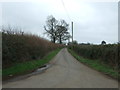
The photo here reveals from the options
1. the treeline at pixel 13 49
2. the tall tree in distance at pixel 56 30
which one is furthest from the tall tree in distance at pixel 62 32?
the treeline at pixel 13 49

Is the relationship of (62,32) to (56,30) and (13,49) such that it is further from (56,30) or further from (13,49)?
(13,49)

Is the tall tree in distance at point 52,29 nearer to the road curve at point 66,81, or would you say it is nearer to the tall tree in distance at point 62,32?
the tall tree in distance at point 62,32

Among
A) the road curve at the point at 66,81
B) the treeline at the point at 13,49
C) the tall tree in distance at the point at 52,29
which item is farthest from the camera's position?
the tall tree in distance at the point at 52,29

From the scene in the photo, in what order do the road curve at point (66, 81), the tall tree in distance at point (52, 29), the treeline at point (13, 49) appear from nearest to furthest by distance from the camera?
the road curve at point (66, 81) < the treeline at point (13, 49) < the tall tree in distance at point (52, 29)

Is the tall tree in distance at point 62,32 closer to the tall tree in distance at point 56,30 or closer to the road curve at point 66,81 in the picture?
the tall tree in distance at point 56,30

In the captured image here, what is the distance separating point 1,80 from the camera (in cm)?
886

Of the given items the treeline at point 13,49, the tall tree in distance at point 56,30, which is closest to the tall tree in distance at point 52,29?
the tall tree in distance at point 56,30

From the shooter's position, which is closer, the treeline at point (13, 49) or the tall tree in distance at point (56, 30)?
the treeline at point (13, 49)

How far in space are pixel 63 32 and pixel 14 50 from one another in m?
63.0

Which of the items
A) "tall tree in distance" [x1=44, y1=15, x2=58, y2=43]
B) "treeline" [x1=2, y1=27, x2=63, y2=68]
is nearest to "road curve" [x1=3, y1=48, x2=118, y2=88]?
"treeline" [x1=2, y1=27, x2=63, y2=68]

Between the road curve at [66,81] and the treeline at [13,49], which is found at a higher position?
the treeline at [13,49]

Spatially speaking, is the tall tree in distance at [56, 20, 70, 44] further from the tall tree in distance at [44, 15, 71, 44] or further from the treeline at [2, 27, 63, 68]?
the treeline at [2, 27, 63, 68]

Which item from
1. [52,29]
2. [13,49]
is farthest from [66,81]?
[52,29]

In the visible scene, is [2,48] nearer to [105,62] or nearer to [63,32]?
[105,62]
